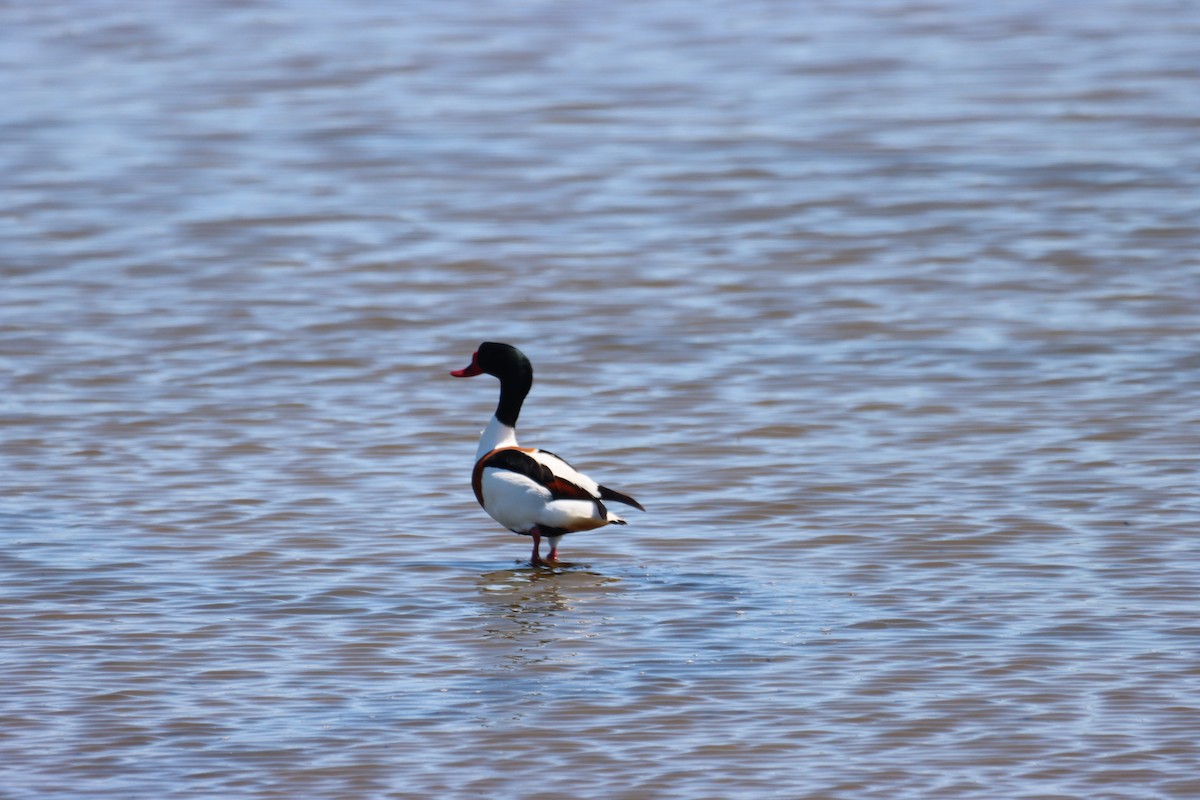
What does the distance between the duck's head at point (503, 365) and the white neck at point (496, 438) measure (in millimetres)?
198

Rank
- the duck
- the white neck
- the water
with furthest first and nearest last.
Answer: the white neck
the duck
the water

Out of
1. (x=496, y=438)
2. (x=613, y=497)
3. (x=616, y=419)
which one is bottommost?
(x=616, y=419)

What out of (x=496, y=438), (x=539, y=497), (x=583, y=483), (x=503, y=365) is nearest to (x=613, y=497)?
(x=583, y=483)

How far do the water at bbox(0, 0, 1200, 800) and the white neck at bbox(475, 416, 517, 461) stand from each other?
16.9 inches

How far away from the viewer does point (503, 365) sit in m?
9.42

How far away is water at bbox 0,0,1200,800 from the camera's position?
6750 millimetres

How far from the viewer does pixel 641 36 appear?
25.3 m

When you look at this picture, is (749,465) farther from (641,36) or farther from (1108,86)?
(641,36)

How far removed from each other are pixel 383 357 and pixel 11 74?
12.4 meters

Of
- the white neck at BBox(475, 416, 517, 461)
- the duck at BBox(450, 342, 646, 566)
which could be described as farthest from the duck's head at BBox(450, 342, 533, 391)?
the duck at BBox(450, 342, 646, 566)

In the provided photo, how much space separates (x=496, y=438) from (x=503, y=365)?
375 mm

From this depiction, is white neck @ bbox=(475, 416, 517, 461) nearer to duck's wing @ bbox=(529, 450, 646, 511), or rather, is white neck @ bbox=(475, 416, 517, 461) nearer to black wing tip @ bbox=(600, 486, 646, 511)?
duck's wing @ bbox=(529, 450, 646, 511)

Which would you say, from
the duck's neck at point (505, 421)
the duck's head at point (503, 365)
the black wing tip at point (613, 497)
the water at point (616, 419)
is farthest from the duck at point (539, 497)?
the duck's head at point (503, 365)

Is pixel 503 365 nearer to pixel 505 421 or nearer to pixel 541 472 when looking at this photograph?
pixel 505 421
